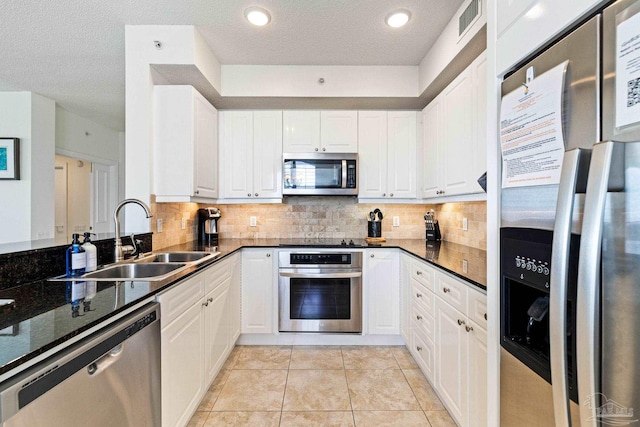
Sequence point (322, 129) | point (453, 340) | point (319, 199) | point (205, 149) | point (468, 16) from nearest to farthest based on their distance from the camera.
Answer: point (453, 340) < point (468, 16) < point (205, 149) < point (322, 129) < point (319, 199)

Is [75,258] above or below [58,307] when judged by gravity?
above

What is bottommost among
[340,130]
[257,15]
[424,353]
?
[424,353]

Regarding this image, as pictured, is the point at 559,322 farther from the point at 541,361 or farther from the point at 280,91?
the point at 280,91

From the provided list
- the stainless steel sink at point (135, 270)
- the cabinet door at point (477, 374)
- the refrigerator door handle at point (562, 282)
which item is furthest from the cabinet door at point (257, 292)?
the refrigerator door handle at point (562, 282)

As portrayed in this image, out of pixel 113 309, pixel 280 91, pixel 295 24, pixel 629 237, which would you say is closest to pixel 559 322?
pixel 629 237

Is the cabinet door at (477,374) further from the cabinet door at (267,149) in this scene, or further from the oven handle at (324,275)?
the cabinet door at (267,149)

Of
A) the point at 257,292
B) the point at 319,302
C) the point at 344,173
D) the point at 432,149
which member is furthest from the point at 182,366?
the point at 432,149

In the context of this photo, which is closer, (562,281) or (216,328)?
(562,281)

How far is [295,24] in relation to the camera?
2.18 metres

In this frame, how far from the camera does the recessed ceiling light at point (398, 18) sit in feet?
6.72

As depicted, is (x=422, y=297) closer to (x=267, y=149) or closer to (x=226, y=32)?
(x=267, y=149)

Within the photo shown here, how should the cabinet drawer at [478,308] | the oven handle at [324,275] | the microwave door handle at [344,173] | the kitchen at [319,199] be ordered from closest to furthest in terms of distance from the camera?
the kitchen at [319,199], the cabinet drawer at [478,308], the oven handle at [324,275], the microwave door handle at [344,173]

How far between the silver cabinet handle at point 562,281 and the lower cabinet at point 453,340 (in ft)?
2.61

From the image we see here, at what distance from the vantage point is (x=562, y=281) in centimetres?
60
